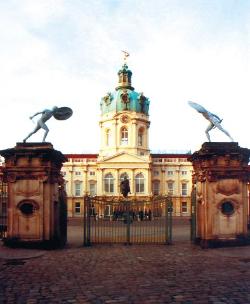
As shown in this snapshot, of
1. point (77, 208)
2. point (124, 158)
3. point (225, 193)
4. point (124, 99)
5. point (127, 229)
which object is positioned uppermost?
point (124, 99)

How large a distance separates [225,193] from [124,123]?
54995mm

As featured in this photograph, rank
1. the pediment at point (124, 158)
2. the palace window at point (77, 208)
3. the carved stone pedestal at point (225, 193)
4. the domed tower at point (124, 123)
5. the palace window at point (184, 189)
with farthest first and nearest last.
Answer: the palace window at point (184, 189), the domed tower at point (124, 123), the palace window at point (77, 208), the pediment at point (124, 158), the carved stone pedestal at point (225, 193)

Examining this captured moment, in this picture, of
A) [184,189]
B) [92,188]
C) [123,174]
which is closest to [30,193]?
[123,174]

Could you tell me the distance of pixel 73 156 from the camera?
75.1 metres

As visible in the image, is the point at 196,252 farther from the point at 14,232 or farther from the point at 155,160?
the point at 155,160

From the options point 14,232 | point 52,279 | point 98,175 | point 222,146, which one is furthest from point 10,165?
point 98,175

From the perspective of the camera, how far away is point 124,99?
232 feet

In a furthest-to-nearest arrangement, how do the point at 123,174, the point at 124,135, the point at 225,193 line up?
1. the point at 124,135
2. the point at 123,174
3. the point at 225,193

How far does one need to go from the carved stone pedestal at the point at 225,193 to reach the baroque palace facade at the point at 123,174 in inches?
2037

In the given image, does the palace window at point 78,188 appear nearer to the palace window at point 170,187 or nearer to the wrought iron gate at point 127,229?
the palace window at point 170,187

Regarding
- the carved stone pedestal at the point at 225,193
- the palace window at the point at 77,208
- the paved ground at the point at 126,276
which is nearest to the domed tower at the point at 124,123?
the palace window at the point at 77,208

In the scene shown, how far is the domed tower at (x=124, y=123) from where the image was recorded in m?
70.4

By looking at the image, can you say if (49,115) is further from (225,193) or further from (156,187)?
(156,187)

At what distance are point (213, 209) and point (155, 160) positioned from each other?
180 ft
